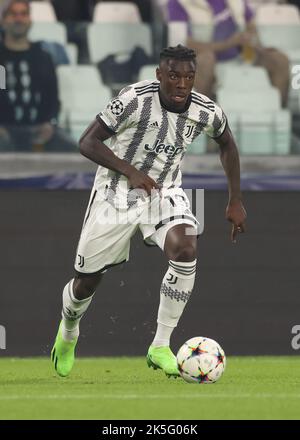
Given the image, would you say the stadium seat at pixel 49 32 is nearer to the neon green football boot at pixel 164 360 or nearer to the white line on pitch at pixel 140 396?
the neon green football boot at pixel 164 360

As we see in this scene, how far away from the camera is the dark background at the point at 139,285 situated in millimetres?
Result: 11297

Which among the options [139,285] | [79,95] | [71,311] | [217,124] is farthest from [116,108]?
[139,285]

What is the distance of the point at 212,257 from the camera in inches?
452

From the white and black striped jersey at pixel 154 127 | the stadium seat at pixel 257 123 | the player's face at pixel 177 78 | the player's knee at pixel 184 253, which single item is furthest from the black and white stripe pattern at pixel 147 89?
the stadium seat at pixel 257 123

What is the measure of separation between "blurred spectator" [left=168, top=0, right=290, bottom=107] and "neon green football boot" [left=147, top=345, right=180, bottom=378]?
3746mm

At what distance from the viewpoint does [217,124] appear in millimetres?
8688

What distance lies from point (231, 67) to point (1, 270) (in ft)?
8.77

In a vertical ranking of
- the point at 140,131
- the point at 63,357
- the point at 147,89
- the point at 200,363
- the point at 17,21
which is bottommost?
the point at 63,357

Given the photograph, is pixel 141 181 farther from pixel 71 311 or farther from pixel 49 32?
pixel 49 32

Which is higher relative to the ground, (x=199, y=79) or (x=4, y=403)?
(x=199, y=79)

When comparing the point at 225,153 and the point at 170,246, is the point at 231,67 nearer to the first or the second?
the point at 225,153

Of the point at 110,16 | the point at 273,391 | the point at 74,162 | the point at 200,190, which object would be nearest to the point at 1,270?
the point at 74,162

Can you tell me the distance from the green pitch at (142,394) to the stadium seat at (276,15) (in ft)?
11.4

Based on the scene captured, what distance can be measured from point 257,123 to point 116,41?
4.61ft
